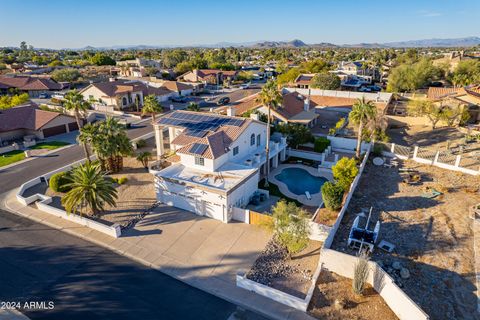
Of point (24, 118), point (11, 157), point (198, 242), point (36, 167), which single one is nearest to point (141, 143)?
point (36, 167)

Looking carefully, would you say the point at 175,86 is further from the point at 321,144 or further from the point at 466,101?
the point at 466,101

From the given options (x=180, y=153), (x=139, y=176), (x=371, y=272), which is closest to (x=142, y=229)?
(x=180, y=153)

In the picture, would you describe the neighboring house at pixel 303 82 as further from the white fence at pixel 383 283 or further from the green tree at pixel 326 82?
the white fence at pixel 383 283

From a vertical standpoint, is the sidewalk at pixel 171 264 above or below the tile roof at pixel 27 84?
below

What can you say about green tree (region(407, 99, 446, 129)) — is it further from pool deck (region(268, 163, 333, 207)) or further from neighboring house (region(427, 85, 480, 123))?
pool deck (region(268, 163, 333, 207))

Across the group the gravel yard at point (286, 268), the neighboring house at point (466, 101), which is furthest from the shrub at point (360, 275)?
the neighboring house at point (466, 101)

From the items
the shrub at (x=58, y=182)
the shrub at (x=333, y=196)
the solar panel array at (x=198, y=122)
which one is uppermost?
the solar panel array at (x=198, y=122)

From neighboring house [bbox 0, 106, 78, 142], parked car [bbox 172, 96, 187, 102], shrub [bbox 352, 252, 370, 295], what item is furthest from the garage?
shrub [bbox 352, 252, 370, 295]
